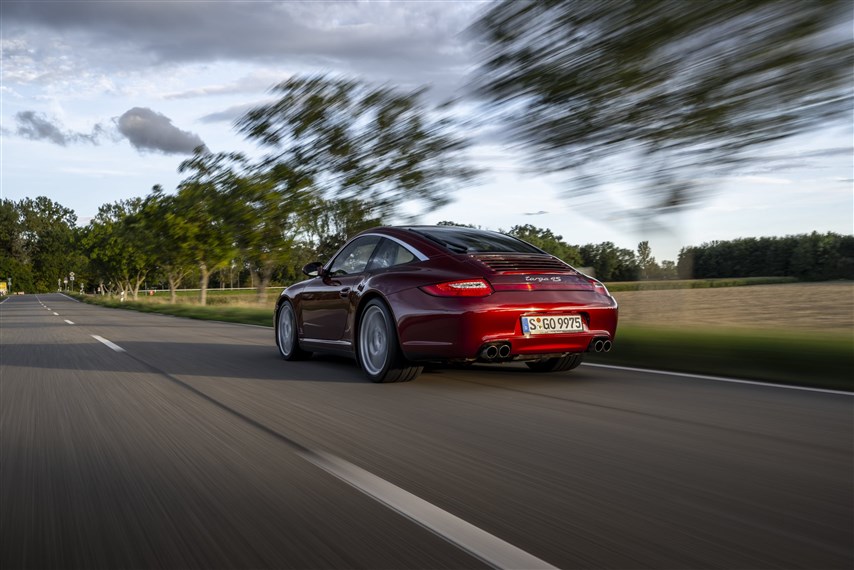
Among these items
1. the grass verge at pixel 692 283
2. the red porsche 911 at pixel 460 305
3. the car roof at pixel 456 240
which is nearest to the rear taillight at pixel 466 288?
the red porsche 911 at pixel 460 305

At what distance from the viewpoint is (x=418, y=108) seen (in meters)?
21.9

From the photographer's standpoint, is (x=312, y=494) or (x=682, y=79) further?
(x=682, y=79)

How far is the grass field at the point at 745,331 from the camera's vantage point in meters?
7.39

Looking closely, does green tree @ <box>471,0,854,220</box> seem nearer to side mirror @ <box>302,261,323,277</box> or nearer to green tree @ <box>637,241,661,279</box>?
green tree @ <box>637,241,661,279</box>

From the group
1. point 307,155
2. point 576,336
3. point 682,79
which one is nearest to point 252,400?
point 576,336

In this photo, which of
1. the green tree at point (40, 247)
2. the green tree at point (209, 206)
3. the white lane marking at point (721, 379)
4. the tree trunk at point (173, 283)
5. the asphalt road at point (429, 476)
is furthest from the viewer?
the green tree at point (40, 247)

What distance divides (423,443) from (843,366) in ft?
15.0

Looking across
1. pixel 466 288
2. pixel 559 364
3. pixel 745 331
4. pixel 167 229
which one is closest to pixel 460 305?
pixel 466 288

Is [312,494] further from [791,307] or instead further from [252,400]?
[791,307]

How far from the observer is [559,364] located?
757 centimetres

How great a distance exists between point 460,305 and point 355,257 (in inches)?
81.3

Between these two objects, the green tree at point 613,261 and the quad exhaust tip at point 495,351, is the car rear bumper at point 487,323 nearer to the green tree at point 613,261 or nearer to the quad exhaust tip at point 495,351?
the quad exhaust tip at point 495,351

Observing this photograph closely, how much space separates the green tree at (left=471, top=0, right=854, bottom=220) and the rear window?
267cm

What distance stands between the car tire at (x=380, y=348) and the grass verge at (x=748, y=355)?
2752 millimetres
